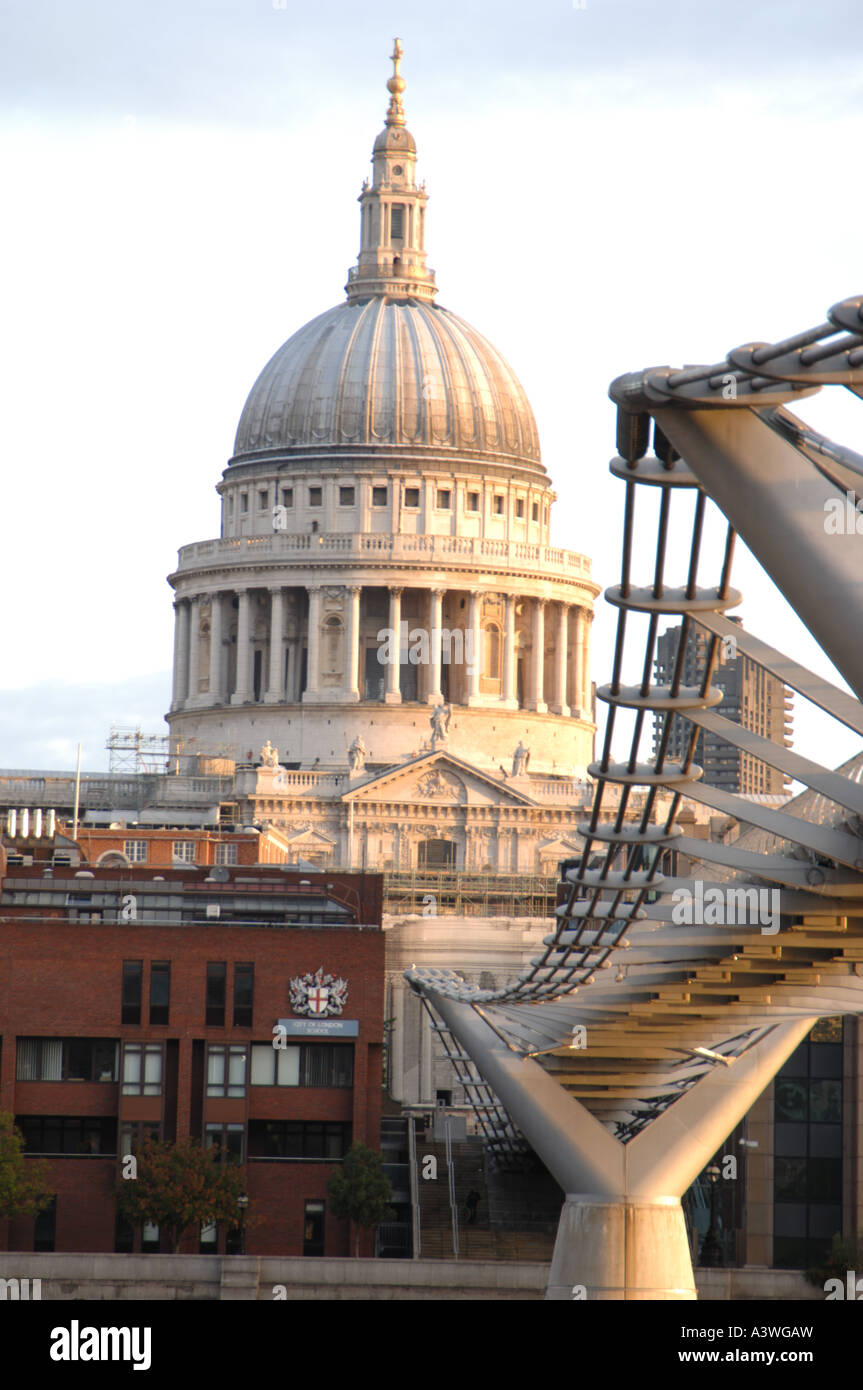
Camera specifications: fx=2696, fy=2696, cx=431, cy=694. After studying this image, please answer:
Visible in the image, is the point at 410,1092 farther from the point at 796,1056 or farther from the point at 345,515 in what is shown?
the point at 345,515

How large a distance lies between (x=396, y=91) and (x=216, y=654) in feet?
134

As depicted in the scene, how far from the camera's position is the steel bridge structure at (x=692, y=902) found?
22.4m

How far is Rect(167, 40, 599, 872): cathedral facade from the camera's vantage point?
144875mm

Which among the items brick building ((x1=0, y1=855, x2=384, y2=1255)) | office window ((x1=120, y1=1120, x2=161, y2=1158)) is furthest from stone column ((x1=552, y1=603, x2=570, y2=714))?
office window ((x1=120, y1=1120, x2=161, y2=1158))

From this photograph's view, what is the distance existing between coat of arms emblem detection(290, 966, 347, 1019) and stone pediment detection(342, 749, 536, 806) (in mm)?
49766

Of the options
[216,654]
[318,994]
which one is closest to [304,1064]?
[318,994]

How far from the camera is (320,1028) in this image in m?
77.2

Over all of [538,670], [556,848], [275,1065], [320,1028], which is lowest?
[275,1065]

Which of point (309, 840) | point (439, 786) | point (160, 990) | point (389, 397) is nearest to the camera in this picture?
point (160, 990)

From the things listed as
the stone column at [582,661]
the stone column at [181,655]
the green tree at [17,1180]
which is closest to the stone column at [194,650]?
the stone column at [181,655]

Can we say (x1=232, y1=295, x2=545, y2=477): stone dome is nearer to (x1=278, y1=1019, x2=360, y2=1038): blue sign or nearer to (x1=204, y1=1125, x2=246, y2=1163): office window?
(x1=278, y1=1019, x2=360, y2=1038): blue sign

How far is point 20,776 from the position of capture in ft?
464
